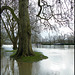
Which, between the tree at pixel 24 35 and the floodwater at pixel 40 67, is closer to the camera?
the floodwater at pixel 40 67

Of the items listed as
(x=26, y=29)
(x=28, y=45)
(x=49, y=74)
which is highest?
(x=26, y=29)

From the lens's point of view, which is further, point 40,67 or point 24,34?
point 24,34

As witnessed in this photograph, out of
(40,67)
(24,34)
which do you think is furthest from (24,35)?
(40,67)

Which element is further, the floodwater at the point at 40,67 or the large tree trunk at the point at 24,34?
the large tree trunk at the point at 24,34

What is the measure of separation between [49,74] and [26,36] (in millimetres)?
5364

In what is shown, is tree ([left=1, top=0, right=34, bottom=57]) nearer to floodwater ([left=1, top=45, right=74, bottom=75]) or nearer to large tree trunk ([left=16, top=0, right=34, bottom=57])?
large tree trunk ([left=16, top=0, right=34, bottom=57])

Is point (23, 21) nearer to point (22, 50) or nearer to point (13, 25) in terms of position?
point (22, 50)

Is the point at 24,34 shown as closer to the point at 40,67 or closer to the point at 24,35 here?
the point at 24,35

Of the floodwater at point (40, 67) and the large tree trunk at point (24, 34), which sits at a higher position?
the large tree trunk at point (24, 34)

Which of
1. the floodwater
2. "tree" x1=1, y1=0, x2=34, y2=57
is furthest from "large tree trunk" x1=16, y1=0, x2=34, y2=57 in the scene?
the floodwater

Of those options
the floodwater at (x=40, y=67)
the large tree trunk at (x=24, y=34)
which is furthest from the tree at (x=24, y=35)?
the floodwater at (x=40, y=67)

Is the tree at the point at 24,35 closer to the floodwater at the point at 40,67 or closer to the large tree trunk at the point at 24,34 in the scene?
the large tree trunk at the point at 24,34

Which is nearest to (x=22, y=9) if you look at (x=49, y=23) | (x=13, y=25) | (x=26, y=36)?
(x=26, y=36)

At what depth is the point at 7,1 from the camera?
1755cm
